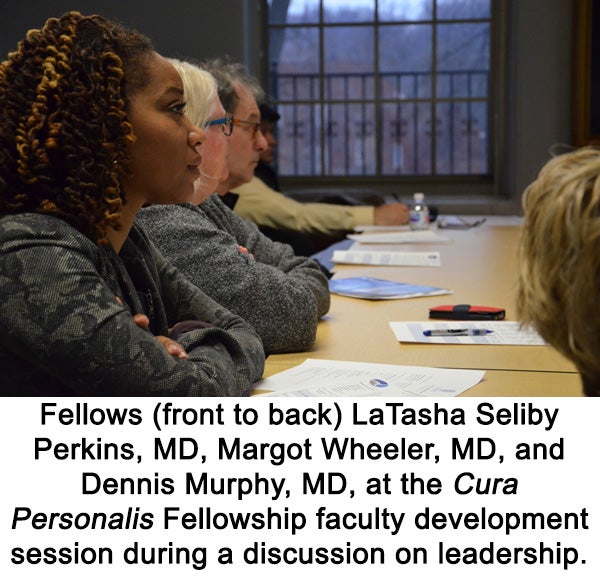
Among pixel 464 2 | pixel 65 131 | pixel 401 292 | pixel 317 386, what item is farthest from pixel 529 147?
pixel 65 131

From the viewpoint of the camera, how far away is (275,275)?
1.91 metres

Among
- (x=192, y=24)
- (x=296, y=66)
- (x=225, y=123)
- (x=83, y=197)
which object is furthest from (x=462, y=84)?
(x=83, y=197)

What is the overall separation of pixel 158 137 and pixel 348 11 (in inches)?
181

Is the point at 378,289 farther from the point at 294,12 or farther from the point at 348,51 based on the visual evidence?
the point at 294,12

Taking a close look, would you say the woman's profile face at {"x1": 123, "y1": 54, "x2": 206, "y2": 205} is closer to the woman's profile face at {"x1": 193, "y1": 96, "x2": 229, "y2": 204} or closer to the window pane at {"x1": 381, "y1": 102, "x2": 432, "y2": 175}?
the woman's profile face at {"x1": 193, "y1": 96, "x2": 229, "y2": 204}

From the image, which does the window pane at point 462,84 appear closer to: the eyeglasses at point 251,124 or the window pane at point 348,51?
the window pane at point 348,51

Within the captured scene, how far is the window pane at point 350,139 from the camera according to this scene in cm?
579

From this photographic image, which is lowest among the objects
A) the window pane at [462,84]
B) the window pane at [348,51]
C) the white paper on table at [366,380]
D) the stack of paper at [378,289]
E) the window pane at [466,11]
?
the stack of paper at [378,289]

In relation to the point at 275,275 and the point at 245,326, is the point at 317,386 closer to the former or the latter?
the point at 245,326

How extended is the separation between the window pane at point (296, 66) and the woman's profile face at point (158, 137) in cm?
450

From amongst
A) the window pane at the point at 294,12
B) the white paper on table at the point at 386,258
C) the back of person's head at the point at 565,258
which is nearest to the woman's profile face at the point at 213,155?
the white paper on table at the point at 386,258

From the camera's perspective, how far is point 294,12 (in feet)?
18.6

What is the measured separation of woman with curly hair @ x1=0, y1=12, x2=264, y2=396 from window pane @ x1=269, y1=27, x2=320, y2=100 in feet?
14.7

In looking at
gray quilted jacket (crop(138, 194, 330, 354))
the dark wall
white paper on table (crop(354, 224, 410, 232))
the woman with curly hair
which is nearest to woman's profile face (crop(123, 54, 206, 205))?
the woman with curly hair
